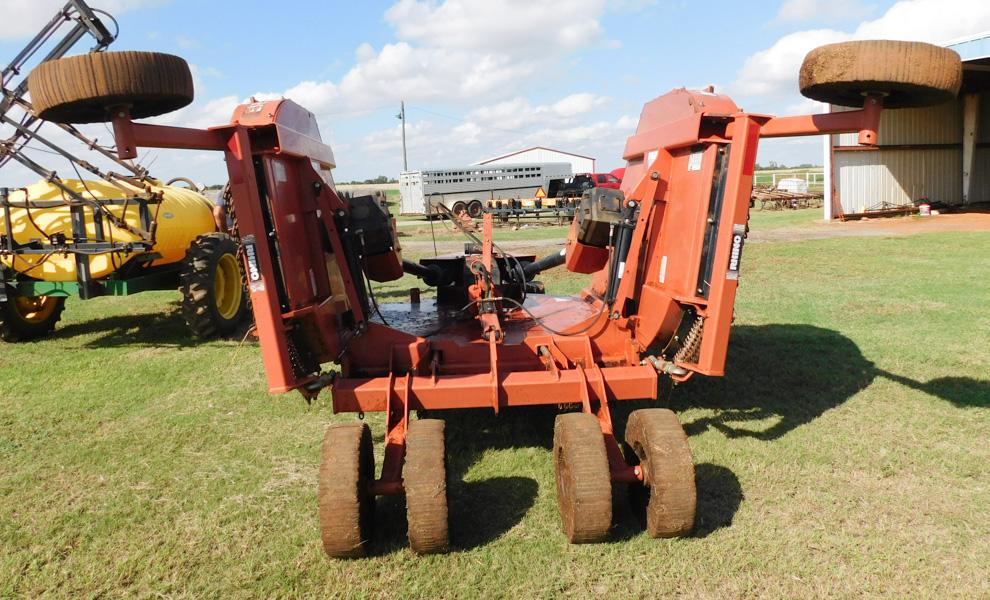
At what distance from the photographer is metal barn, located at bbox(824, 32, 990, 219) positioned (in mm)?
21438

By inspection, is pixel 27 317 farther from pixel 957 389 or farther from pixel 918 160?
pixel 918 160

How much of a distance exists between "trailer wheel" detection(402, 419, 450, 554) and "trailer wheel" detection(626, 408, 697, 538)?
3.07 feet

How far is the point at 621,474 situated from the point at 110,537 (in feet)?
8.47

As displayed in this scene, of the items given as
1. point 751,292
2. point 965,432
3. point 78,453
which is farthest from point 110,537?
point 751,292

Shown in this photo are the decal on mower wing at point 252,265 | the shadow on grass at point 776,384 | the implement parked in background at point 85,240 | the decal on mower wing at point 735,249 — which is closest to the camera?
the decal on mower wing at point 252,265

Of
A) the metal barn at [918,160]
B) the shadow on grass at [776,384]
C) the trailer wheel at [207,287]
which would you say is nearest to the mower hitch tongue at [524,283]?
the shadow on grass at [776,384]

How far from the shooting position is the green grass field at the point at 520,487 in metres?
2.99

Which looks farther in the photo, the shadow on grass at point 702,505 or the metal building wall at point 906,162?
the metal building wall at point 906,162

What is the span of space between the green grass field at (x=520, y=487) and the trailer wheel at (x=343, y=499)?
0.12 metres

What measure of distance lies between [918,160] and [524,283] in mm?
23028

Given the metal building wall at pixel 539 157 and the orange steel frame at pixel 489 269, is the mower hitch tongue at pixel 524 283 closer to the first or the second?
the orange steel frame at pixel 489 269

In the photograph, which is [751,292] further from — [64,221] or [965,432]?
[64,221]

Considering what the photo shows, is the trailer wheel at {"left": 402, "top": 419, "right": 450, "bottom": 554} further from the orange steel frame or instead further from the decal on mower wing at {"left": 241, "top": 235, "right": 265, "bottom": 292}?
the decal on mower wing at {"left": 241, "top": 235, "right": 265, "bottom": 292}

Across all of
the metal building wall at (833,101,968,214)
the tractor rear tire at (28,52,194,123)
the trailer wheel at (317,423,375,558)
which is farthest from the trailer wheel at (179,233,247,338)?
the metal building wall at (833,101,968,214)
